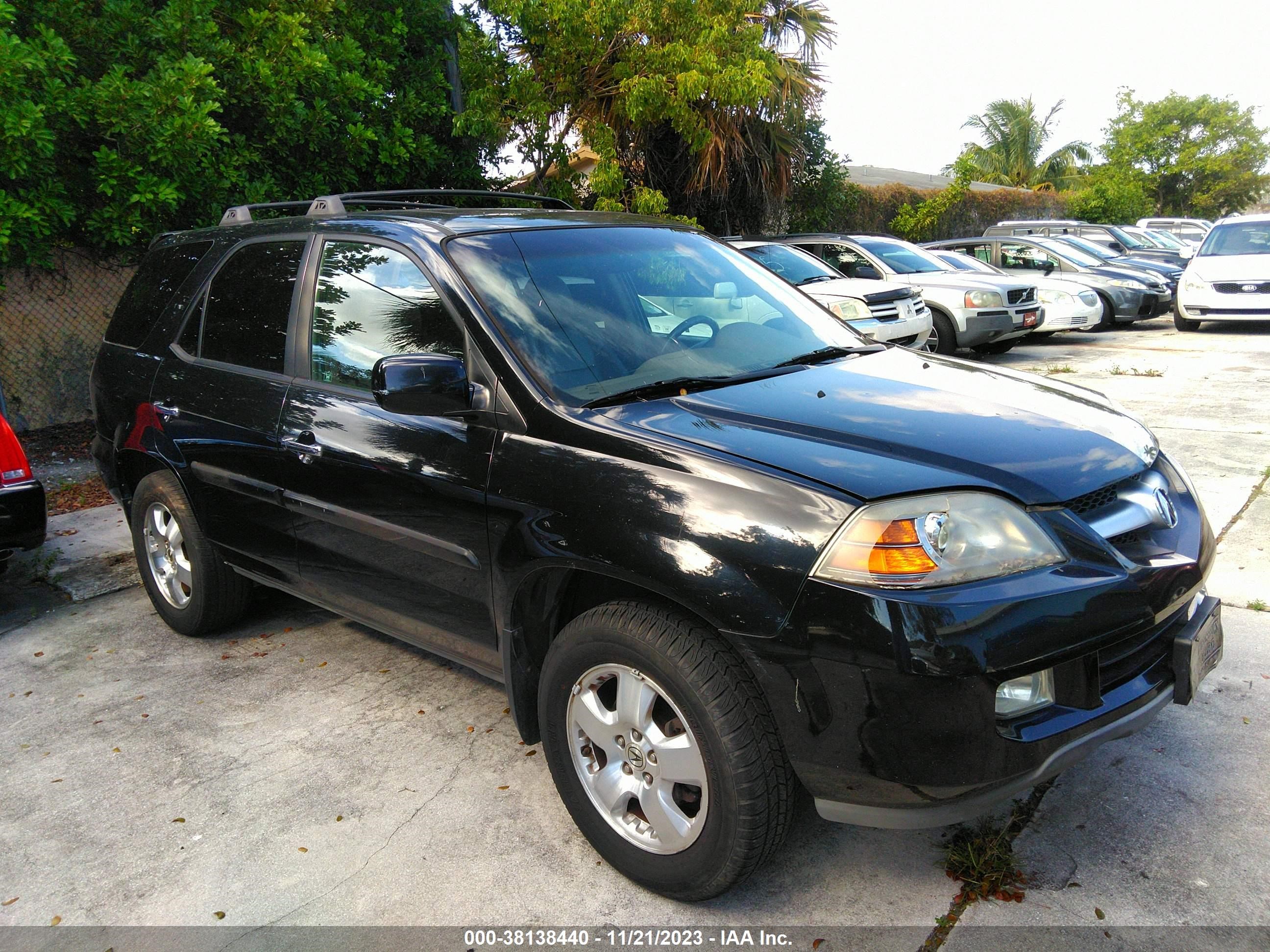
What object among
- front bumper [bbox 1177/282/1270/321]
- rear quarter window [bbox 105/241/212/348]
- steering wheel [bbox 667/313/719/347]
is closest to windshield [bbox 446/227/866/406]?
steering wheel [bbox 667/313/719/347]

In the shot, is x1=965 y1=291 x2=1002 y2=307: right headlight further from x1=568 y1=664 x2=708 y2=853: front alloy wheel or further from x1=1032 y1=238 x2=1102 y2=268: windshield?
x1=568 y1=664 x2=708 y2=853: front alloy wheel

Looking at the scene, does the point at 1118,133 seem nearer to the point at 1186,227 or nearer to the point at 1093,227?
the point at 1186,227

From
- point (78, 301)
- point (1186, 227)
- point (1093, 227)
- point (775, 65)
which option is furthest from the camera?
point (1186, 227)

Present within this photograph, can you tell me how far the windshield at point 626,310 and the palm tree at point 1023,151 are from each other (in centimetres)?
4382

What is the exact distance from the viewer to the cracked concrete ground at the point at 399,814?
2652mm

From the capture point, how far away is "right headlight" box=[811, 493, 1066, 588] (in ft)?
7.39

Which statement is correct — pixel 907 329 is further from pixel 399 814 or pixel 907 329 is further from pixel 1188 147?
pixel 1188 147

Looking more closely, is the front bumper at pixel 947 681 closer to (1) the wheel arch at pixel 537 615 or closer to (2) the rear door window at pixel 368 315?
(1) the wheel arch at pixel 537 615

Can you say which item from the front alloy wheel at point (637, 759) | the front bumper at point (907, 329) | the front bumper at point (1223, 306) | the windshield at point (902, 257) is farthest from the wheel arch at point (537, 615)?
the front bumper at point (1223, 306)

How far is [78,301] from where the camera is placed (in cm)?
912

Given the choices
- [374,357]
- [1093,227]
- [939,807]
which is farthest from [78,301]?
[1093,227]

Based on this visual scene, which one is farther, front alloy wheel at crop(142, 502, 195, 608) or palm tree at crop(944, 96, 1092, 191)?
palm tree at crop(944, 96, 1092, 191)

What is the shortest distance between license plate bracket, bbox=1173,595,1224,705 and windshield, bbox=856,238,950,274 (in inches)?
405

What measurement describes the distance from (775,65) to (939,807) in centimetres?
1280
